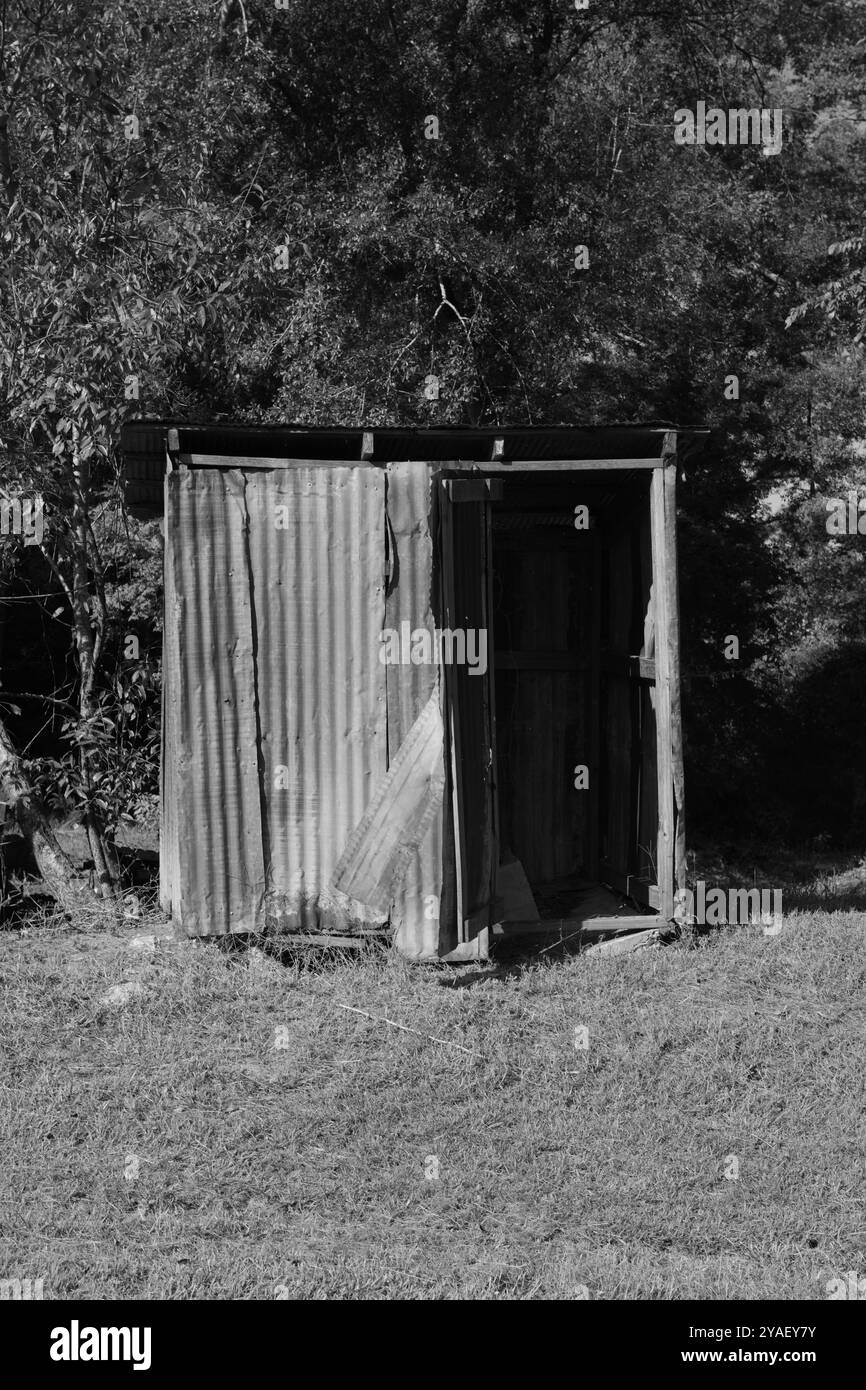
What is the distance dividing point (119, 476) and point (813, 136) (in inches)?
528

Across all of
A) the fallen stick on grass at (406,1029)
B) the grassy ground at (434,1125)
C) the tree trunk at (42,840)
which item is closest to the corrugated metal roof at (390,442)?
the tree trunk at (42,840)

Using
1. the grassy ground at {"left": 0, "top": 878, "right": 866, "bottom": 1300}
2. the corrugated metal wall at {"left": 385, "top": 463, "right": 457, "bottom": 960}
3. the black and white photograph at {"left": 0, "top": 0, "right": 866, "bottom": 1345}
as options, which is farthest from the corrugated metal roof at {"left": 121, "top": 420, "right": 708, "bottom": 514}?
the grassy ground at {"left": 0, "top": 878, "right": 866, "bottom": 1300}

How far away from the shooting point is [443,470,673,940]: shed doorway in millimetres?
8898

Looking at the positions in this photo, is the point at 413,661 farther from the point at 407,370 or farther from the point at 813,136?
the point at 813,136

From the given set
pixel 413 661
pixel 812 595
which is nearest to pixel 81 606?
pixel 413 661

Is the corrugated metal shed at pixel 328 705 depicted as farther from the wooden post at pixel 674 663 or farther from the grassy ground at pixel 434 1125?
the wooden post at pixel 674 663

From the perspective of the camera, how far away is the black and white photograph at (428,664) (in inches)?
222

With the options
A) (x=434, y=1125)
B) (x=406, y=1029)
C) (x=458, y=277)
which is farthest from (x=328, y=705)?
(x=458, y=277)

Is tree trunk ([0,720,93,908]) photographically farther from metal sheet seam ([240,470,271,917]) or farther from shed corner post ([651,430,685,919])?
shed corner post ([651,430,685,919])

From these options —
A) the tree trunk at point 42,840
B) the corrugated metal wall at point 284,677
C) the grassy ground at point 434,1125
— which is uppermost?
the corrugated metal wall at point 284,677

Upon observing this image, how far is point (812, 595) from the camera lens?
1642cm

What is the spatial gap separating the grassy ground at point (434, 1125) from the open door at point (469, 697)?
472mm

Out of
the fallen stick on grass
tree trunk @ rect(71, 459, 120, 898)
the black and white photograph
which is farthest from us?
tree trunk @ rect(71, 459, 120, 898)

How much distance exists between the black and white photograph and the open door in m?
0.03
